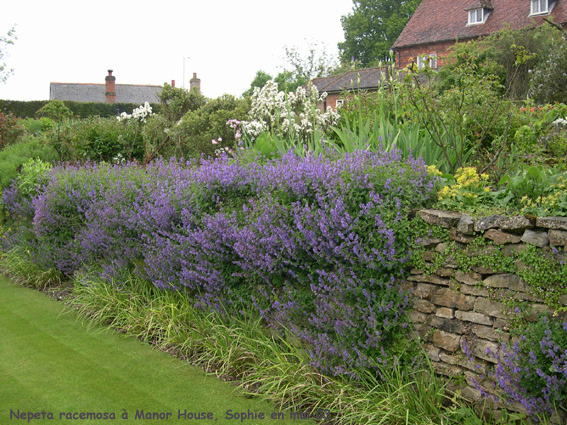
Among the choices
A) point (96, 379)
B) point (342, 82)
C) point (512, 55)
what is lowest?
point (96, 379)

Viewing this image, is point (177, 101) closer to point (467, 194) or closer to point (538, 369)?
point (467, 194)

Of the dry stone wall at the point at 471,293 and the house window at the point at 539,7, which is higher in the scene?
the house window at the point at 539,7

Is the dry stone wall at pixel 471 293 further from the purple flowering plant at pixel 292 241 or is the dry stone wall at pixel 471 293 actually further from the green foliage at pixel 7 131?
the green foliage at pixel 7 131

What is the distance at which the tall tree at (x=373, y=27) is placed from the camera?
4372 cm

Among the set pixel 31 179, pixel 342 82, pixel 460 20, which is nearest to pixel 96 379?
pixel 31 179

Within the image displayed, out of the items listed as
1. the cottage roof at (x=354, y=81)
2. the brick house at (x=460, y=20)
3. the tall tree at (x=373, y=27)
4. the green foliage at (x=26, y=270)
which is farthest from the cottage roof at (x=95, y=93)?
the green foliage at (x=26, y=270)

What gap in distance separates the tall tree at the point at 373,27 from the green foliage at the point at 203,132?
34.4m

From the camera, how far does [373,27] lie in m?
45.4

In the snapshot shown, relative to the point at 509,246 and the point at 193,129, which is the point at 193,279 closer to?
the point at 509,246

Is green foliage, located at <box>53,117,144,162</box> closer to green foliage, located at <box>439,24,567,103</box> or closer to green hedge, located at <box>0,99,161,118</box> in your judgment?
green foliage, located at <box>439,24,567,103</box>

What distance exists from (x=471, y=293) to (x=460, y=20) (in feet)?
115

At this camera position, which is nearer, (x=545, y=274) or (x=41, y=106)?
(x=545, y=274)

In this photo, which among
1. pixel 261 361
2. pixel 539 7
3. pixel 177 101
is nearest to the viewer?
pixel 261 361

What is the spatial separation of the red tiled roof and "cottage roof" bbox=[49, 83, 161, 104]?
67.5ft
